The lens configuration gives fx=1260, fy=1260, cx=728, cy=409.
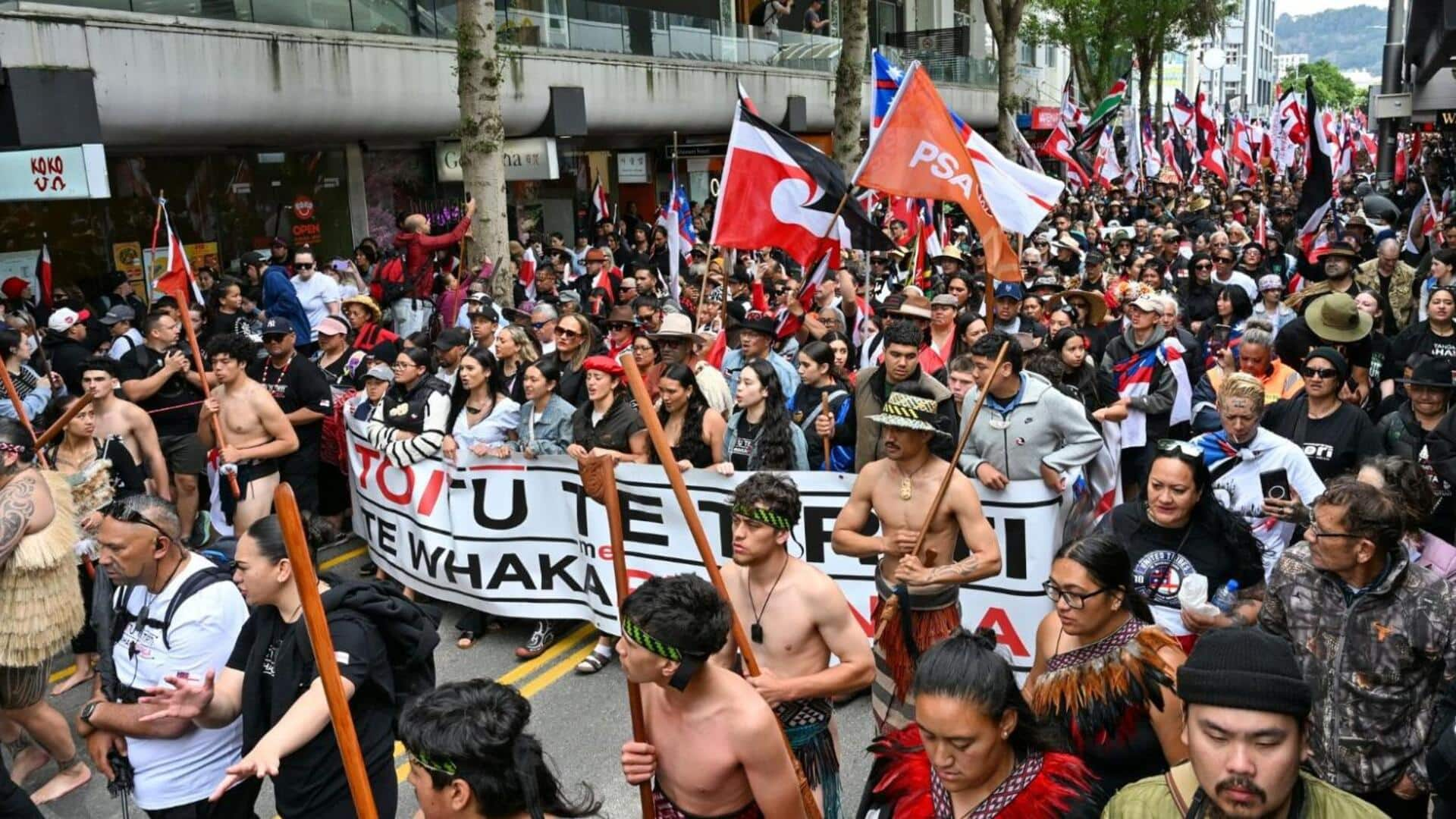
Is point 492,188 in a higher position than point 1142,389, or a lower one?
higher

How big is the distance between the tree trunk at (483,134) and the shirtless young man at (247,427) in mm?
5625

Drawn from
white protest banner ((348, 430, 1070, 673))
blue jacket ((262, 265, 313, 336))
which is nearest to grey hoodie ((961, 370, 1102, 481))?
white protest banner ((348, 430, 1070, 673))

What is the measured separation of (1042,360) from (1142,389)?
134 cm

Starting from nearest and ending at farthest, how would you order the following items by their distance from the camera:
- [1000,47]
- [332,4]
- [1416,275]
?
[1416,275] < [332,4] < [1000,47]

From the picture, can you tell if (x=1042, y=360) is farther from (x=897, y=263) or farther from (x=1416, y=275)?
(x=897, y=263)

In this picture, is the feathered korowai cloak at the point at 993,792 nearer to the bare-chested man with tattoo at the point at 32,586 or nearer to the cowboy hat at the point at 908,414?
the cowboy hat at the point at 908,414

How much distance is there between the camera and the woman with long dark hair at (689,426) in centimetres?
673

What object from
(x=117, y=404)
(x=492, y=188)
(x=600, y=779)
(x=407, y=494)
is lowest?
(x=600, y=779)

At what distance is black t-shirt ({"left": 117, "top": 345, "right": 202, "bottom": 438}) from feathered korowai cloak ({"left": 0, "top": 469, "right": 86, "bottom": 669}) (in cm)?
373

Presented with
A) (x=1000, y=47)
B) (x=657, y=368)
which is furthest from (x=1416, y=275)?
(x=1000, y=47)

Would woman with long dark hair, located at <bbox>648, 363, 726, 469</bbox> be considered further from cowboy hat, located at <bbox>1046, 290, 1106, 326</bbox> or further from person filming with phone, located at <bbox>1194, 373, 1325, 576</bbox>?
cowboy hat, located at <bbox>1046, 290, 1106, 326</bbox>

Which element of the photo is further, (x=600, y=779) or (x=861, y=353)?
(x=861, y=353)

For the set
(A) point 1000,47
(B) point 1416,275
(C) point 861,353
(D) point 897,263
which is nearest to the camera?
(C) point 861,353

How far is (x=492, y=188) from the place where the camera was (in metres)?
13.8
